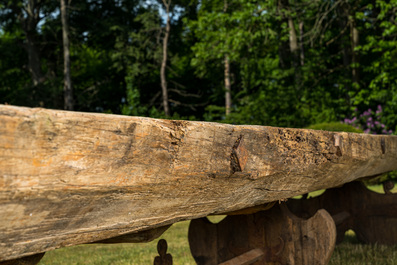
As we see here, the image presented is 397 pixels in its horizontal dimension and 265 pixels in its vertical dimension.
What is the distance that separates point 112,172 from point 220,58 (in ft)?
53.3

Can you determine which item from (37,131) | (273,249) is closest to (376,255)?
(273,249)

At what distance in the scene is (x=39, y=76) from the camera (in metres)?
18.3

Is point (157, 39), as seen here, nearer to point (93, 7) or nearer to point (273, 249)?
point (93, 7)

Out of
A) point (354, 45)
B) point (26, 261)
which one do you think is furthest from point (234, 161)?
point (354, 45)

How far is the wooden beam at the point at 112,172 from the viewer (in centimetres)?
98

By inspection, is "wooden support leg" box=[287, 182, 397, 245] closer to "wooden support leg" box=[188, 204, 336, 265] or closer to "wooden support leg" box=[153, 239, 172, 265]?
"wooden support leg" box=[188, 204, 336, 265]

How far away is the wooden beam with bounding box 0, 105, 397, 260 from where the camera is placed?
3.21 feet

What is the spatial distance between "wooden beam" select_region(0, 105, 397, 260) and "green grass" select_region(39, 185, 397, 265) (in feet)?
7.25

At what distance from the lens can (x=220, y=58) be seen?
17016mm

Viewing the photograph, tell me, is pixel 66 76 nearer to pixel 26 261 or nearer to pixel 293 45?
pixel 293 45

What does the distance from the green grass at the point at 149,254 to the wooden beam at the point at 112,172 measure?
87.0 inches

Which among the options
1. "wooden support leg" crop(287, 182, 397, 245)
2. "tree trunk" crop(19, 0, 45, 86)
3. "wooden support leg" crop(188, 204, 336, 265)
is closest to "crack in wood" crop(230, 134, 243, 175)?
"wooden support leg" crop(188, 204, 336, 265)

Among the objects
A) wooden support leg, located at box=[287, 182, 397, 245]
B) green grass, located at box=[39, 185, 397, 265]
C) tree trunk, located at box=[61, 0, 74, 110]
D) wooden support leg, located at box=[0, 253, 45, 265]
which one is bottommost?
green grass, located at box=[39, 185, 397, 265]

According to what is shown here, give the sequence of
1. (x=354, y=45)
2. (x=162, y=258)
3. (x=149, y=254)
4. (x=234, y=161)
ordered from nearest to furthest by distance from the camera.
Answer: (x=234, y=161) < (x=162, y=258) < (x=149, y=254) < (x=354, y=45)
